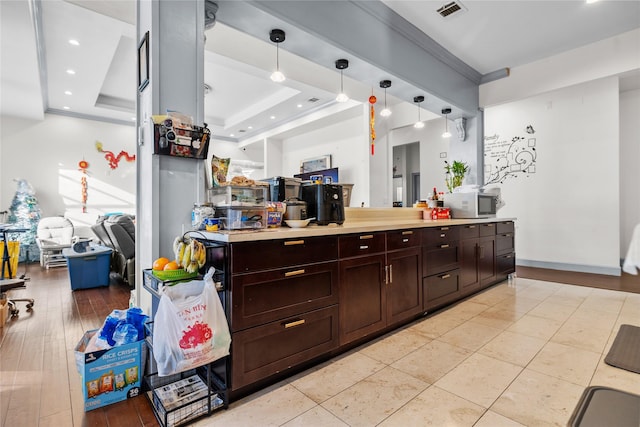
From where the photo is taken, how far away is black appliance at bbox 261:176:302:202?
2412mm

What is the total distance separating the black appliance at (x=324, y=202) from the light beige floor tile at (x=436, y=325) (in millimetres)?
1209

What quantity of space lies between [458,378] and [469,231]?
1944 millimetres

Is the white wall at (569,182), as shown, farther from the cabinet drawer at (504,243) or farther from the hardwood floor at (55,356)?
the cabinet drawer at (504,243)

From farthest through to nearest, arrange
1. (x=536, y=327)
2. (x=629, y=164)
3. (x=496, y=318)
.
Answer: (x=629, y=164)
(x=496, y=318)
(x=536, y=327)

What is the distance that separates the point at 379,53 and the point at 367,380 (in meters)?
3.08

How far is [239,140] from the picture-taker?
33.4ft

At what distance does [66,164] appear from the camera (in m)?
7.37

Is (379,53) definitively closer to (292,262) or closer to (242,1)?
(242,1)

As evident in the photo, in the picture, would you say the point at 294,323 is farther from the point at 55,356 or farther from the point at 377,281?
the point at 55,356

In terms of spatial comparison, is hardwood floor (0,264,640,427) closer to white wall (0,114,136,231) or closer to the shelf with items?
the shelf with items

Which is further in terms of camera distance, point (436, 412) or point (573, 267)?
point (573, 267)

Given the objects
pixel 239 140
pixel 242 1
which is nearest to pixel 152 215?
pixel 242 1

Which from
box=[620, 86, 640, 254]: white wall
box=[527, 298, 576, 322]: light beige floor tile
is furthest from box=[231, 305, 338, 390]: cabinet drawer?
box=[620, 86, 640, 254]: white wall

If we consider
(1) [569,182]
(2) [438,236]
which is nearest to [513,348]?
(2) [438,236]
